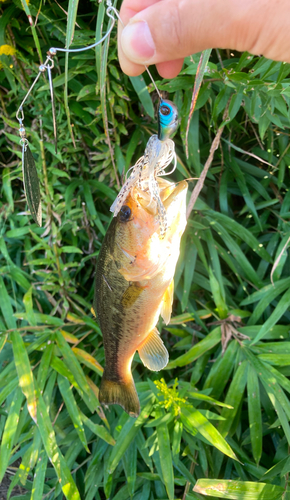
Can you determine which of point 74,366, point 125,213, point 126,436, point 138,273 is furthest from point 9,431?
point 125,213

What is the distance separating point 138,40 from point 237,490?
5.10ft

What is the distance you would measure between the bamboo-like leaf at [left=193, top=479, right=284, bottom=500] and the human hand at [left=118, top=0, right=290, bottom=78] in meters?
1.40

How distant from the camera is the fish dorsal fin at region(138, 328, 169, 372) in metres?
1.08

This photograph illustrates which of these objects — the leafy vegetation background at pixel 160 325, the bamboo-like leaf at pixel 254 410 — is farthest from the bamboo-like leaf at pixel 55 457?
the bamboo-like leaf at pixel 254 410

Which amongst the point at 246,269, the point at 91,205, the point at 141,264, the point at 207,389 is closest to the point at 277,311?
the point at 246,269

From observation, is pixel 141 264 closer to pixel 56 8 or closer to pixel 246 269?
pixel 246 269

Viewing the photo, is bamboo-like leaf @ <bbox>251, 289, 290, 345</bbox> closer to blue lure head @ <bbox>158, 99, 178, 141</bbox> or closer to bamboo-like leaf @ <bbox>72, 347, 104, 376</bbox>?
bamboo-like leaf @ <bbox>72, 347, 104, 376</bbox>

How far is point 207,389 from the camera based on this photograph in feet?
5.13

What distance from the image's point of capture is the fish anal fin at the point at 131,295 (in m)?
1.00

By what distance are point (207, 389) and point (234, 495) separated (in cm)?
41

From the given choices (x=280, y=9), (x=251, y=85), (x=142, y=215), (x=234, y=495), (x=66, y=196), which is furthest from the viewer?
(x=66, y=196)

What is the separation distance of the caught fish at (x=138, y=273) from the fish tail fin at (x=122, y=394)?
9cm

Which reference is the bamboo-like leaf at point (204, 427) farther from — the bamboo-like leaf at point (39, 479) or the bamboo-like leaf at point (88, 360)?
the bamboo-like leaf at point (39, 479)

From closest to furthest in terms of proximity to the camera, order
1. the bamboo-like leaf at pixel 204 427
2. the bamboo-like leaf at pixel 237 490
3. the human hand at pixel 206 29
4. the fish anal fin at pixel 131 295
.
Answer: the human hand at pixel 206 29 → the fish anal fin at pixel 131 295 → the bamboo-like leaf at pixel 237 490 → the bamboo-like leaf at pixel 204 427
